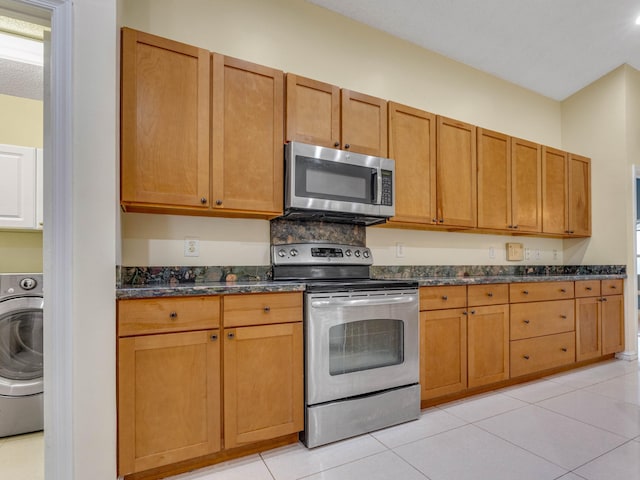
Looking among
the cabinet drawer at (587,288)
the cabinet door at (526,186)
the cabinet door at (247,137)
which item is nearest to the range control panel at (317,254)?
the cabinet door at (247,137)

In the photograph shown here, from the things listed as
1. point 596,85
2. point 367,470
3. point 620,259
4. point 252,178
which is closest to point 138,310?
point 252,178

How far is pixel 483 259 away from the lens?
11.3 ft

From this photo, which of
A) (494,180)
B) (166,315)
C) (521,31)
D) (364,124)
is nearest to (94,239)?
(166,315)

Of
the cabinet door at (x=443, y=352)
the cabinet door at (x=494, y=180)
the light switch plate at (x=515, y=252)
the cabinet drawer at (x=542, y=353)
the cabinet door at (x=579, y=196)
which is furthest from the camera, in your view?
the cabinet door at (x=579, y=196)

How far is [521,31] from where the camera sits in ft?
10.2

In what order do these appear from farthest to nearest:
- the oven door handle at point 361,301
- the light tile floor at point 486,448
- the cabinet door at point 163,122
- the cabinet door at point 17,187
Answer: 1. the cabinet door at point 17,187
2. the oven door handle at point 361,301
3. the cabinet door at point 163,122
4. the light tile floor at point 486,448

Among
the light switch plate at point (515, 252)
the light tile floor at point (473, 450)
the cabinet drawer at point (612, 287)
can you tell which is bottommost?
the light tile floor at point (473, 450)

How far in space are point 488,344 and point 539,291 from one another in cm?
77

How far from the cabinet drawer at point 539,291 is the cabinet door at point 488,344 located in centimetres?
16

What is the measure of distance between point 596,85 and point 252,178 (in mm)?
4109

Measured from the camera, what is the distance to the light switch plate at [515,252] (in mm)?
3633

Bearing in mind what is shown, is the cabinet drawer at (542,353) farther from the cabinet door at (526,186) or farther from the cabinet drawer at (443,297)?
the cabinet door at (526,186)

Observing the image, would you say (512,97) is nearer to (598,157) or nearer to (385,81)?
(598,157)

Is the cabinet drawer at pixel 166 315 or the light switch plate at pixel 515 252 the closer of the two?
the cabinet drawer at pixel 166 315
